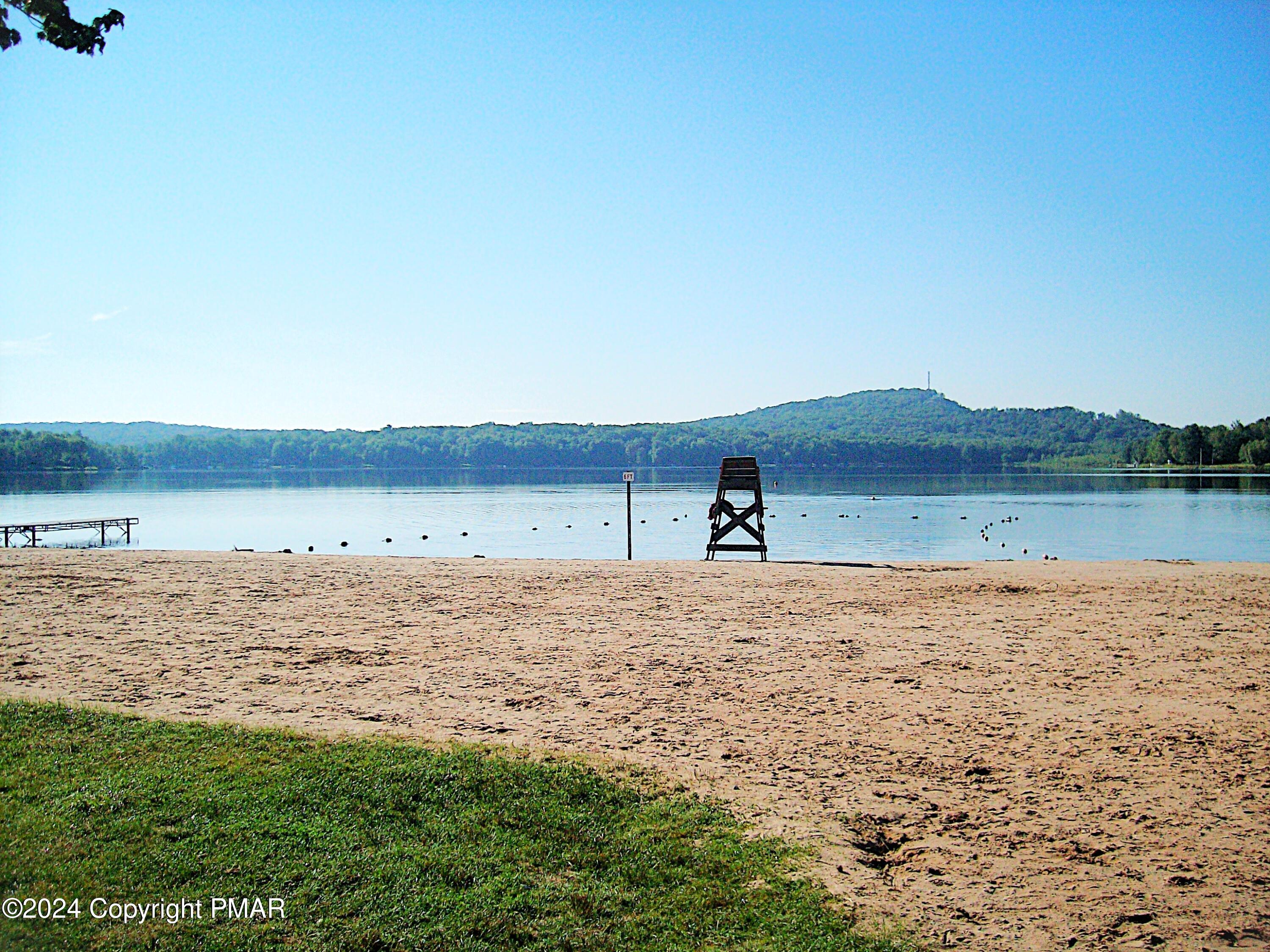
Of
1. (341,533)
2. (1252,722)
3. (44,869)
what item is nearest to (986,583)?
(1252,722)

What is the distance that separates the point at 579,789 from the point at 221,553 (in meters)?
18.1

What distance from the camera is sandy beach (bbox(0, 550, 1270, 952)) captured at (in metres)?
5.07

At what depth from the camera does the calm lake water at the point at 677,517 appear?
35.1 meters

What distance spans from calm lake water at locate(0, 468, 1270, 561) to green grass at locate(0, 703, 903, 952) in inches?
949

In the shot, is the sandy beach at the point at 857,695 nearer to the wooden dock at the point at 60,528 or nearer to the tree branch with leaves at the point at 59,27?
the tree branch with leaves at the point at 59,27

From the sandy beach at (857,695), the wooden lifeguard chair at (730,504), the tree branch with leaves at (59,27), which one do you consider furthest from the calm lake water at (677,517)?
the tree branch with leaves at (59,27)

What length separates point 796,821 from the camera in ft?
18.8

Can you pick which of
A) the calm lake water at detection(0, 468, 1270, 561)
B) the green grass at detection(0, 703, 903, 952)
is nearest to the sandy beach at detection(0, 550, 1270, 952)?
the green grass at detection(0, 703, 903, 952)

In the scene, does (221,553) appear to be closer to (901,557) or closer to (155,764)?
(155,764)

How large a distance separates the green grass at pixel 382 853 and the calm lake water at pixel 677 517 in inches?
949

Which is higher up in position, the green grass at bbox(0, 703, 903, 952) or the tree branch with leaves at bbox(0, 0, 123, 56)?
the tree branch with leaves at bbox(0, 0, 123, 56)

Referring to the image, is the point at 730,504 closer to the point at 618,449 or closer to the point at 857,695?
the point at 857,695

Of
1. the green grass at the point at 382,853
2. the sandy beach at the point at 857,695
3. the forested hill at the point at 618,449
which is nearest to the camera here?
the green grass at the point at 382,853

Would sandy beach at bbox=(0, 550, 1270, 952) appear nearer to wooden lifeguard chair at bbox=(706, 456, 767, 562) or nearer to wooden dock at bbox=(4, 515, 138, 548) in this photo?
wooden lifeguard chair at bbox=(706, 456, 767, 562)
